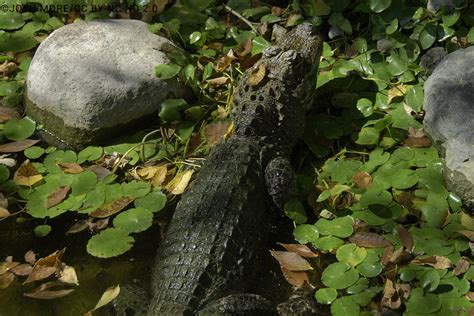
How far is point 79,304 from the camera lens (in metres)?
4.07

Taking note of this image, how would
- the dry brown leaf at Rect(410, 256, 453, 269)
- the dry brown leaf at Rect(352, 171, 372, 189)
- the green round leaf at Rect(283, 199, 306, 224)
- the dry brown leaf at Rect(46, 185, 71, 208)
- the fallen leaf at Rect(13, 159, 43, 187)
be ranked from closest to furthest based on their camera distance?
the dry brown leaf at Rect(410, 256, 453, 269) < the green round leaf at Rect(283, 199, 306, 224) < the dry brown leaf at Rect(352, 171, 372, 189) < the dry brown leaf at Rect(46, 185, 71, 208) < the fallen leaf at Rect(13, 159, 43, 187)

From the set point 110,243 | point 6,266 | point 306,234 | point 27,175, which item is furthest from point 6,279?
point 306,234

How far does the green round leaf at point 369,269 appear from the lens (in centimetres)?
385

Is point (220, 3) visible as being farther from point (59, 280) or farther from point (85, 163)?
point (59, 280)

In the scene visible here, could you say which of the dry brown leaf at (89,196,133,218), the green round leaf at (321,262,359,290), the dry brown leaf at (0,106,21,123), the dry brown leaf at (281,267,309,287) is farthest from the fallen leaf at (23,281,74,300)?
the dry brown leaf at (0,106,21,123)

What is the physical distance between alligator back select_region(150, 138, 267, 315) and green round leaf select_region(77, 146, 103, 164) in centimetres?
92

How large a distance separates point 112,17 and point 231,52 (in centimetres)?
125

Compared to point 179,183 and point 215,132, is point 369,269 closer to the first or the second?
point 179,183

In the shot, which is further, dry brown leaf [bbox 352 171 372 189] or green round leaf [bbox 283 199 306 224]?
dry brown leaf [bbox 352 171 372 189]

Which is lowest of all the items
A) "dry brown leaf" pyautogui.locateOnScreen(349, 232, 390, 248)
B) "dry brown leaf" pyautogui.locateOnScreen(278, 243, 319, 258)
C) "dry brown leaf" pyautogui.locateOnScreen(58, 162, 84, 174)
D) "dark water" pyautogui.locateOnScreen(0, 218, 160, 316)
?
"dark water" pyautogui.locateOnScreen(0, 218, 160, 316)

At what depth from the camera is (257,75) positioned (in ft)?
15.8

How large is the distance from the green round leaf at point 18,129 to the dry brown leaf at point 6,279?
1.27 m

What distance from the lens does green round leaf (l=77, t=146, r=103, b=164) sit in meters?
4.94

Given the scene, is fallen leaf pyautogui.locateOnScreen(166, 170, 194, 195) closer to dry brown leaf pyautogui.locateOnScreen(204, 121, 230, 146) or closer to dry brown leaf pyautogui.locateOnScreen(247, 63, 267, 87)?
dry brown leaf pyautogui.locateOnScreen(204, 121, 230, 146)
